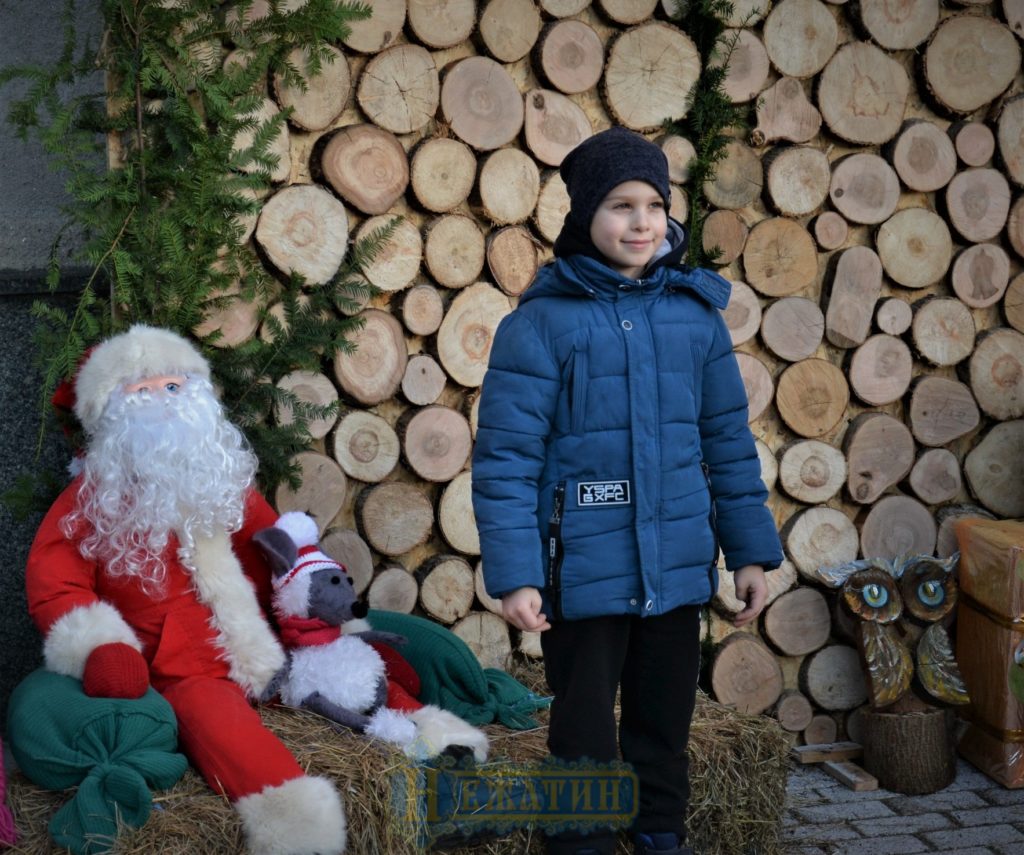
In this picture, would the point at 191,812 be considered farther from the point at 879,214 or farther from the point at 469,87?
the point at 879,214

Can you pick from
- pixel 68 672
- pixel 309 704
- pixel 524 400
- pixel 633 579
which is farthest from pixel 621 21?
pixel 68 672

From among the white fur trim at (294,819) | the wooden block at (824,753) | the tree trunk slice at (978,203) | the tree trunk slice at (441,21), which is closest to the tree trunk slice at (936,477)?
the tree trunk slice at (978,203)

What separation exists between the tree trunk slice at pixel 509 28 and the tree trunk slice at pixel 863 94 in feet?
3.25

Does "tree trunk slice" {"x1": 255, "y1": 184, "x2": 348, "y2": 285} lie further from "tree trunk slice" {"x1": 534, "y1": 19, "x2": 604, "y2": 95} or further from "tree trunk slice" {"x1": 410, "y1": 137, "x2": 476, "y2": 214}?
"tree trunk slice" {"x1": 534, "y1": 19, "x2": 604, "y2": 95}

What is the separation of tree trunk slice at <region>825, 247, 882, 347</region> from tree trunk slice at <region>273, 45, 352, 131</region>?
1.70 metres

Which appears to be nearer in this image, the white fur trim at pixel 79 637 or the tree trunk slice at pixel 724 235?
the white fur trim at pixel 79 637

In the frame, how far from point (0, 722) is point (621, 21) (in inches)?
107

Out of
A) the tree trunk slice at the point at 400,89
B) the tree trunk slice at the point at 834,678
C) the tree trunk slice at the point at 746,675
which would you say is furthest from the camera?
the tree trunk slice at the point at 834,678

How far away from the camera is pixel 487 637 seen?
343 cm

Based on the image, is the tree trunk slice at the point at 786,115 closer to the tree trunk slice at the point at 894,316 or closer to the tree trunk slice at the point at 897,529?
the tree trunk slice at the point at 894,316

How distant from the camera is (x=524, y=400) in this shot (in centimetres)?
231

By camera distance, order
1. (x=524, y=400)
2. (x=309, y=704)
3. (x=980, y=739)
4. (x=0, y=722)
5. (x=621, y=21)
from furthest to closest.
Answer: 1. (x=980, y=739)
2. (x=621, y=21)
3. (x=0, y=722)
4. (x=309, y=704)
5. (x=524, y=400)

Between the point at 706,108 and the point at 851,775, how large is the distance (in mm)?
2161

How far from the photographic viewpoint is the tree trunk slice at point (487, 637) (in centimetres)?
340
